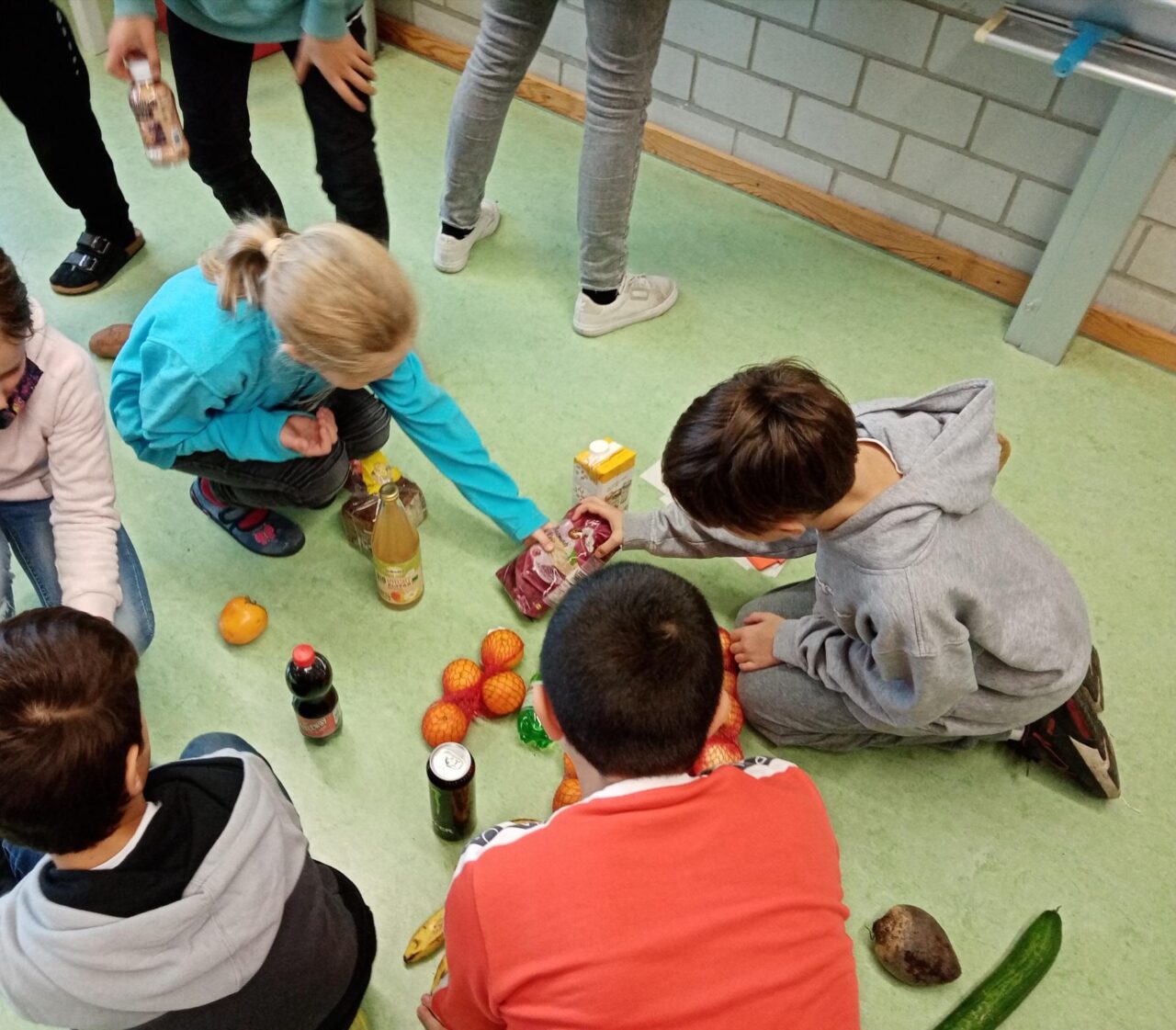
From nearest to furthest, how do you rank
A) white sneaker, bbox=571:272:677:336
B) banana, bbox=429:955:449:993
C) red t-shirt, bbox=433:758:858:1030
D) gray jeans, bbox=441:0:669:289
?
red t-shirt, bbox=433:758:858:1030 < banana, bbox=429:955:449:993 < gray jeans, bbox=441:0:669:289 < white sneaker, bbox=571:272:677:336

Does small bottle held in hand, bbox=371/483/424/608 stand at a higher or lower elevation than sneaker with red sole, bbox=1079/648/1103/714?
lower

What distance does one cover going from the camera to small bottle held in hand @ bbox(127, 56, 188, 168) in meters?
1.77

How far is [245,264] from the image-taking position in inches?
56.7

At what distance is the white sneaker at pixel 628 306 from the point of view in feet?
7.73

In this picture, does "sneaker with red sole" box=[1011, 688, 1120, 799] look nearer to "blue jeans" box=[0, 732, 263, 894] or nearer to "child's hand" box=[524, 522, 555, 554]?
"child's hand" box=[524, 522, 555, 554]

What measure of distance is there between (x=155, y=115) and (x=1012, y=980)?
2.11 metres

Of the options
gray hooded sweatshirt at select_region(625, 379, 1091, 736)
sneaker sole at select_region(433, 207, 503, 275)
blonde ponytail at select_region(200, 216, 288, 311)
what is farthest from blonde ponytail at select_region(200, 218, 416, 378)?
sneaker sole at select_region(433, 207, 503, 275)

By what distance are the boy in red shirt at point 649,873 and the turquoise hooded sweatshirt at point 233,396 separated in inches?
30.4

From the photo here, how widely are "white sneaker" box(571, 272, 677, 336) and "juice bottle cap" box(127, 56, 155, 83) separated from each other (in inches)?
41.2

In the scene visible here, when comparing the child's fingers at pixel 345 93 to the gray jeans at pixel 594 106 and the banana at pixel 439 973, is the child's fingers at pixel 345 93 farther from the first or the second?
the banana at pixel 439 973

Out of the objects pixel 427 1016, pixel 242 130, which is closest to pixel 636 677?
pixel 427 1016

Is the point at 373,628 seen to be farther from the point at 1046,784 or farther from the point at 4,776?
the point at 1046,784

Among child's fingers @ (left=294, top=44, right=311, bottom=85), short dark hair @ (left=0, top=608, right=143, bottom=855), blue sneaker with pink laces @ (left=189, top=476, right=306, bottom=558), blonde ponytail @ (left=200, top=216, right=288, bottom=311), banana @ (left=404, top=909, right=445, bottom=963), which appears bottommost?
banana @ (left=404, top=909, right=445, bottom=963)

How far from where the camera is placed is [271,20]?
174 centimetres
